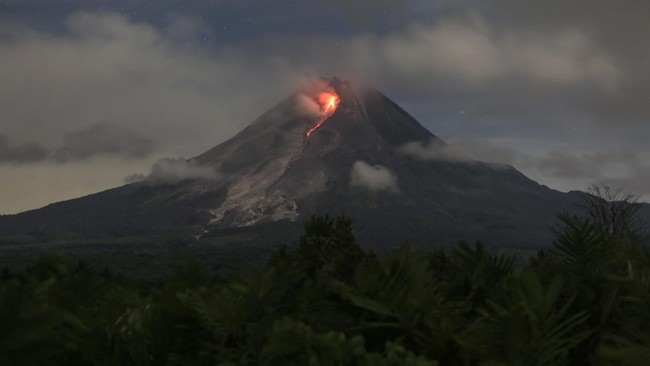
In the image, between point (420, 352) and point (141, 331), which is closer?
point (420, 352)

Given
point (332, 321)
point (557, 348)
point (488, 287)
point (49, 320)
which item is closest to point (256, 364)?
point (332, 321)

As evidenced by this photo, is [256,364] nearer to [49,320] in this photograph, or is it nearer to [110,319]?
[49,320]

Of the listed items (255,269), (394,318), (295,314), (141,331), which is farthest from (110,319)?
(394,318)

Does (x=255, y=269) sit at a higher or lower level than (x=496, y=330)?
higher

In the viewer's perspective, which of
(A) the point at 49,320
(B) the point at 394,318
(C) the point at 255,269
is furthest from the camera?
(C) the point at 255,269

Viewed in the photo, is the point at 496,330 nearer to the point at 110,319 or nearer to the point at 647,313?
the point at 647,313

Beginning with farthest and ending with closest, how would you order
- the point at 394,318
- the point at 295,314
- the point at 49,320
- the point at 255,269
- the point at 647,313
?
1. the point at 255,269
2. the point at 295,314
3. the point at 394,318
4. the point at 647,313
5. the point at 49,320
